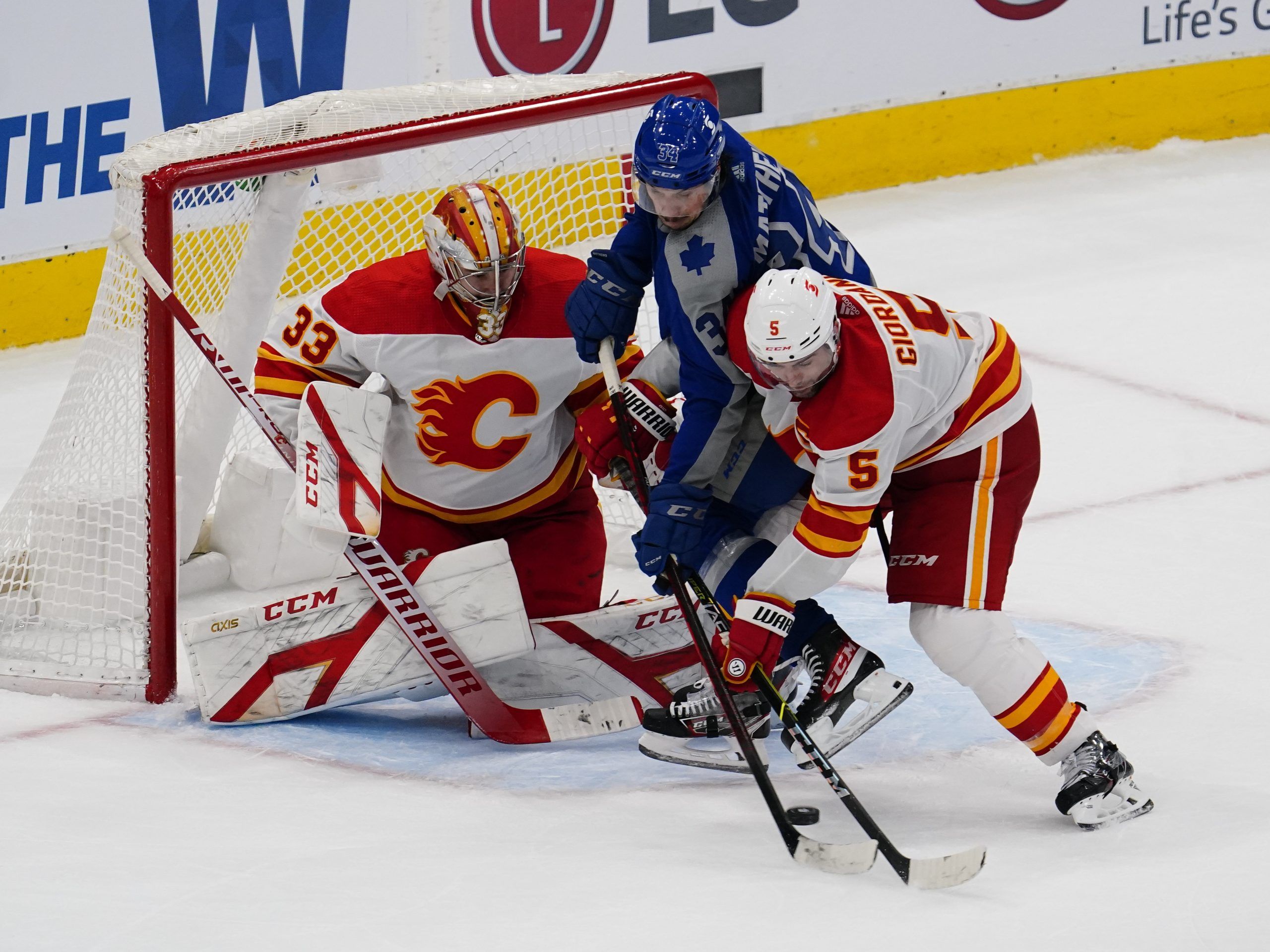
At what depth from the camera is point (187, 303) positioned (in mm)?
3887

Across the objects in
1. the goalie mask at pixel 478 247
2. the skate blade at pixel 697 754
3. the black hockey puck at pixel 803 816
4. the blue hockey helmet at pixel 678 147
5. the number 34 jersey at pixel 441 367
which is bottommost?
the skate blade at pixel 697 754

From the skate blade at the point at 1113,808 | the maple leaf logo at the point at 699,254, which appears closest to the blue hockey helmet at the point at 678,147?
the maple leaf logo at the point at 699,254

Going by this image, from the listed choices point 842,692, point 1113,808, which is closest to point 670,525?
point 842,692

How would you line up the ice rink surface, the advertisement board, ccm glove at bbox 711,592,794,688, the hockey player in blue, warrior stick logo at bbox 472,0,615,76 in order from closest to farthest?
the ice rink surface, ccm glove at bbox 711,592,794,688, the hockey player in blue, the advertisement board, warrior stick logo at bbox 472,0,615,76

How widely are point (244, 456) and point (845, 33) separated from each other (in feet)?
10.5

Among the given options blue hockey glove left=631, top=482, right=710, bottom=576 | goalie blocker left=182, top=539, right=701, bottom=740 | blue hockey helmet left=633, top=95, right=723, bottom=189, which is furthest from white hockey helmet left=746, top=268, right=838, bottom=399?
goalie blocker left=182, top=539, right=701, bottom=740

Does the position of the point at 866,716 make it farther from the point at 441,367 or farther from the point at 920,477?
the point at 441,367

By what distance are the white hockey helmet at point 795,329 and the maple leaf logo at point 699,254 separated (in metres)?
0.31

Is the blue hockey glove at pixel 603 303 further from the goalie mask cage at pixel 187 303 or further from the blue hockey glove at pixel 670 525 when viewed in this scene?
the goalie mask cage at pixel 187 303

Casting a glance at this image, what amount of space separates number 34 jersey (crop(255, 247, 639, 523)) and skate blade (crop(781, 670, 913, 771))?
2.68ft

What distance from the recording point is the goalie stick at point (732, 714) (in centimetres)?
270

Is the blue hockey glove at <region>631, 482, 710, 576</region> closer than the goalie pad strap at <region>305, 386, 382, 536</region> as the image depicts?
Yes

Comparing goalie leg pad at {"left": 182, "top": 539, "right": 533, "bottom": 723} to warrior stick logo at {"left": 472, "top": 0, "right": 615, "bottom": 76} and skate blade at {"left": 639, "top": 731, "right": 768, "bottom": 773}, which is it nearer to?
skate blade at {"left": 639, "top": 731, "right": 768, "bottom": 773}

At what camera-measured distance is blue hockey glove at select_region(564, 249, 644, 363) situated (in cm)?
322
